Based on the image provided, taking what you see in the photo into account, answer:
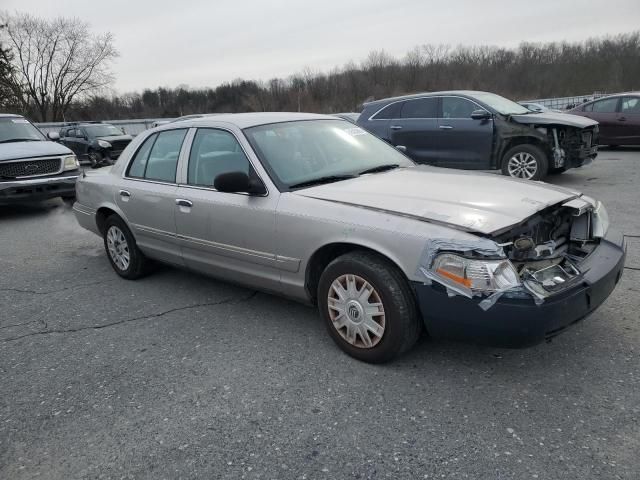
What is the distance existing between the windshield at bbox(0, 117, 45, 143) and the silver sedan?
6.40 metres

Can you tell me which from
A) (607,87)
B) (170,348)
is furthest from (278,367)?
(607,87)

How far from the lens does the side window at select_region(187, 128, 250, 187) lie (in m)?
3.86

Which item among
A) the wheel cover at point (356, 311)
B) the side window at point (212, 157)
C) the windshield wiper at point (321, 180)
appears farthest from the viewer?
the side window at point (212, 157)

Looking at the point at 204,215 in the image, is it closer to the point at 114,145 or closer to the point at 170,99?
the point at 114,145

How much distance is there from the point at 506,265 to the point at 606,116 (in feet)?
40.7

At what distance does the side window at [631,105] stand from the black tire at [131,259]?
40.3ft

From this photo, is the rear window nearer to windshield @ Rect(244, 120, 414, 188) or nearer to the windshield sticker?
windshield @ Rect(244, 120, 414, 188)

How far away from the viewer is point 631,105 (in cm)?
1233

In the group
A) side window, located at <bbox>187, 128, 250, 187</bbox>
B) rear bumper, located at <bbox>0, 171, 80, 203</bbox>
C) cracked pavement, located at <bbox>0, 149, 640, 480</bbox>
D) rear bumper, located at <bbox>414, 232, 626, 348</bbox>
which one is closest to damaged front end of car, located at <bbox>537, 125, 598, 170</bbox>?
cracked pavement, located at <bbox>0, 149, 640, 480</bbox>

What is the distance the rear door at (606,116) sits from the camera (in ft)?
41.8

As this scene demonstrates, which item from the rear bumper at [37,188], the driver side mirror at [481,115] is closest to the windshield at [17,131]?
the rear bumper at [37,188]

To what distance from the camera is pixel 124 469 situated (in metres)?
2.41

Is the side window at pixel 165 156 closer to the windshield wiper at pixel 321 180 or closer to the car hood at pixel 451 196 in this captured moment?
the windshield wiper at pixel 321 180

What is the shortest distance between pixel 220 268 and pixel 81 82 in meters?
53.8
